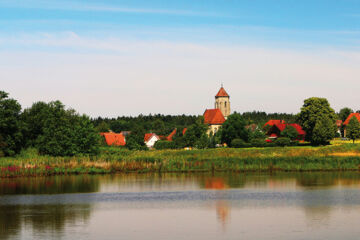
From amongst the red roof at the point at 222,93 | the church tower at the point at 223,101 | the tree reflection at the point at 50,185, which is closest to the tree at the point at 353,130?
the church tower at the point at 223,101

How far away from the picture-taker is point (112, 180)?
53688mm

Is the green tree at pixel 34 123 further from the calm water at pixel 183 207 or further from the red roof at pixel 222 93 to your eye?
the red roof at pixel 222 93

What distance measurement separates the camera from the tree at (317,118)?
9481cm

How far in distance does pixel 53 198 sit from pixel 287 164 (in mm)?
31104

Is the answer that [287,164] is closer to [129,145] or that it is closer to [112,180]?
[112,180]

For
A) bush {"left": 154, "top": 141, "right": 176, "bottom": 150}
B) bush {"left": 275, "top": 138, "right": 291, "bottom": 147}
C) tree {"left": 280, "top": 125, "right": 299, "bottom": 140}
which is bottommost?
bush {"left": 154, "top": 141, "right": 176, "bottom": 150}

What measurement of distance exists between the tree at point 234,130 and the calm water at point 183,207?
49.3m

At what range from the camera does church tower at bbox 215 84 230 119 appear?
17488cm

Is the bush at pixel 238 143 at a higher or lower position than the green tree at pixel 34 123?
lower

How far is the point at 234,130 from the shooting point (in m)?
104

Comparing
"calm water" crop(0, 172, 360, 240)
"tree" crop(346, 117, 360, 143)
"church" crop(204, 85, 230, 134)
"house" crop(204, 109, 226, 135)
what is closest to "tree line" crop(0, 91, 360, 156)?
"tree" crop(346, 117, 360, 143)

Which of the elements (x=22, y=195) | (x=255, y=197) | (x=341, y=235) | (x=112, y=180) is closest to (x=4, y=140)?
(x=112, y=180)

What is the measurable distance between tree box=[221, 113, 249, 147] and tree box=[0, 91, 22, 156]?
46863mm

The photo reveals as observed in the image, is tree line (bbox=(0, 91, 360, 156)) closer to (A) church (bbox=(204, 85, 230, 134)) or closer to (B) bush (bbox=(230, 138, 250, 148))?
(B) bush (bbox=(230, 138, 250, 148))
